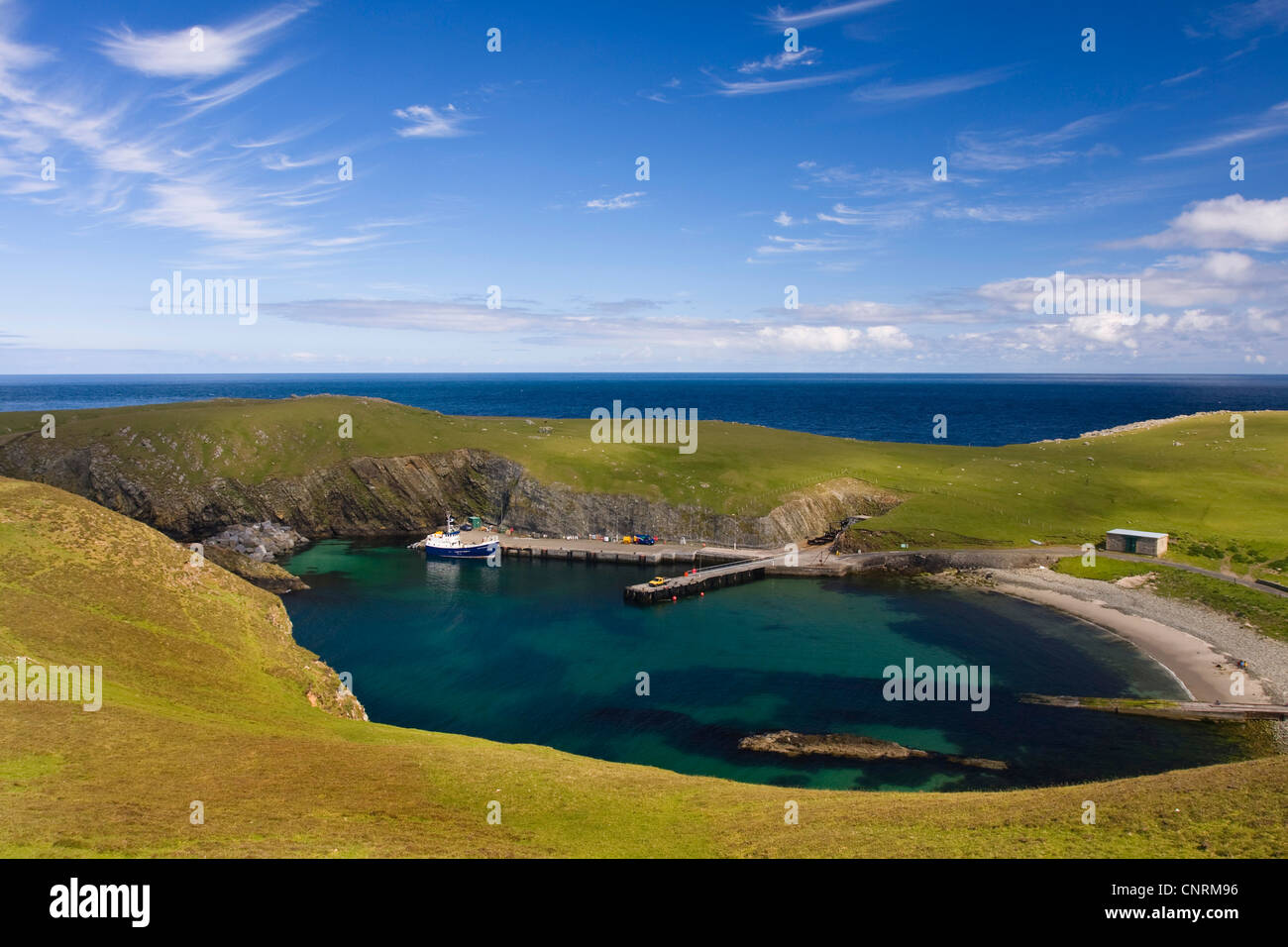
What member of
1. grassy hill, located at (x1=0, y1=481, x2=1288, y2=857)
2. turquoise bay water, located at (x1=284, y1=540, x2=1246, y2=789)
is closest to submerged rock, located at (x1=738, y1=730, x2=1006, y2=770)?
turquoise bay water, located at (x1=284, y1=540, x2=1246, y2=789)

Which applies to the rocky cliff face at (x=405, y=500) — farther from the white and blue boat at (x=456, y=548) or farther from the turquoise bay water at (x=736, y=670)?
the turquoise bay water at (x=736, y=670)

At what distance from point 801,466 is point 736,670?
66.2m

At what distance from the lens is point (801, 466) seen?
421 ft

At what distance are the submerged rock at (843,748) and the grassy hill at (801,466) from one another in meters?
57.1

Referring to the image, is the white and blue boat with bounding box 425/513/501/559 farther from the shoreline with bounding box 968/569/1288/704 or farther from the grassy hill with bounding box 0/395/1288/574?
the shoreline with bounding box 968/569/1288/704

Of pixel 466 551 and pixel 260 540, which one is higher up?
pixel 260 540

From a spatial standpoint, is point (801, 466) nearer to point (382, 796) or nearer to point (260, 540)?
point (260, 540)

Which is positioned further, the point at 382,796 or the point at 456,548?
the point at 456,548

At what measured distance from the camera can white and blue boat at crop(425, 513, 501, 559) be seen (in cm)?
11050

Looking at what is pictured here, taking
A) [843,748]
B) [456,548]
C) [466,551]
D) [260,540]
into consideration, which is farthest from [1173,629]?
[260,540]

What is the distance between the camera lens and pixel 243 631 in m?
57.7

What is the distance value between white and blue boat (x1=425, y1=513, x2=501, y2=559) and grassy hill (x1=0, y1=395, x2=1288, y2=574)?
18.6 m
